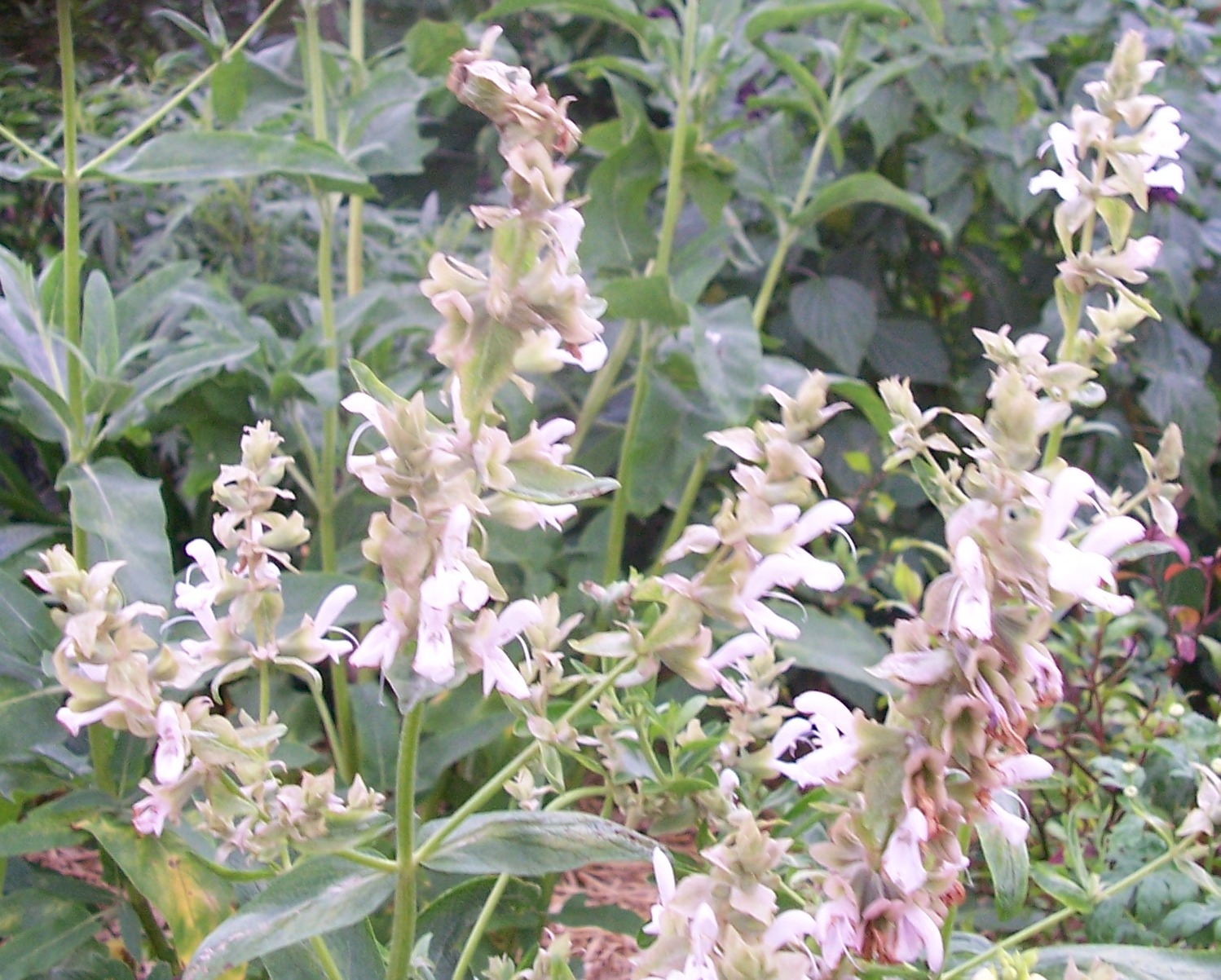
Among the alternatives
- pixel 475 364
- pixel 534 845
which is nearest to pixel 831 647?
pixel 534 845

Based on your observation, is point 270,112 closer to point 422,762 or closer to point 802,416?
point 422,762

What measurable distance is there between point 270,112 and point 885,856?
1089 mm

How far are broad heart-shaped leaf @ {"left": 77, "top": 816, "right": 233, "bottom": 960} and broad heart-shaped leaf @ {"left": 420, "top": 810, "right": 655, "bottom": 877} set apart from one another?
0.82ft

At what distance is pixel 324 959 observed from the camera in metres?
0.47

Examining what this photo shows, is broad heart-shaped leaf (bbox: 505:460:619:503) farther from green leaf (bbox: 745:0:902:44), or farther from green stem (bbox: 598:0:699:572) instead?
green leaf (bbox: 745:0:902:44)

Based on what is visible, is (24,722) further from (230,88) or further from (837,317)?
(837,317)

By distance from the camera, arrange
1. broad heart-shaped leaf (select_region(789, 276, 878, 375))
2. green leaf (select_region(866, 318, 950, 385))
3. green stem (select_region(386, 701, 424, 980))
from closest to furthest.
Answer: green stem (select_region(386, 701, 424, 980))
broad heart-shaped leaf (select_region(789, 276, 878, 375))
green leaf (select_region(866, 318, 950, 385))

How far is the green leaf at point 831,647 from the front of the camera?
0.90 meters

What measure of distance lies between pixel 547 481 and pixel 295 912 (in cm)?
20

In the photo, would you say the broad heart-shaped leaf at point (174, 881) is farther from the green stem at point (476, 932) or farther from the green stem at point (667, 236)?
the green stem at point (667, 236)

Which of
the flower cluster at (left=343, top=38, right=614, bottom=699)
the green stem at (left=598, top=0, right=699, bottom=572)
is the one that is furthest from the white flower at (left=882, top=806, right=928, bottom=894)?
the green stem at (left=598, top=0, right=699, bottom=572)

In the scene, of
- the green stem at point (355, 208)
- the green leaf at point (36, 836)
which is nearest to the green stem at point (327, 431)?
the green stem at point (355, 208)

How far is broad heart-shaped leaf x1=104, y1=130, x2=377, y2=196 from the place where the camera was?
0.78 metres

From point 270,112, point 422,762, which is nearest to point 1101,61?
point 270,112
